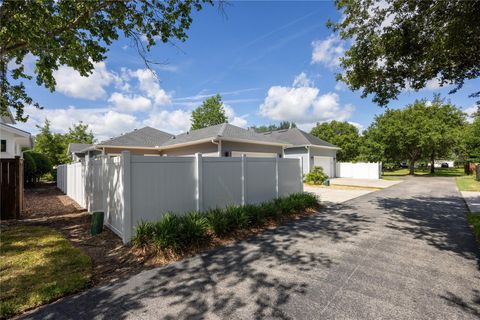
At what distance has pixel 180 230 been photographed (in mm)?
4957

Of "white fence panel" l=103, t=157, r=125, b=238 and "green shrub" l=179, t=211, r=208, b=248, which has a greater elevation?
"white fence panel" l=103, t=157, r=125, b=238

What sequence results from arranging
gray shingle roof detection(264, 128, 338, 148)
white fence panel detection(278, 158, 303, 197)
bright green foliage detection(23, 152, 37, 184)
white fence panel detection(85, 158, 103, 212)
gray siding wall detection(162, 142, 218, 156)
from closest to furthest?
1. white fence panel detection(85, 158, 103, 212)
2. white fence panel detection(278, 158, 303, 197)
3. gray siding wall detection(162, 142, 218, 156)
4. bright green foliage detection(23, 152, 37, 184)
5. gray shingle roof detection(264, 128, 338, 148)

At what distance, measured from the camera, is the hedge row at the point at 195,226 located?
4.77 m

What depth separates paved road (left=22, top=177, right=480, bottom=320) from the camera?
2.95m

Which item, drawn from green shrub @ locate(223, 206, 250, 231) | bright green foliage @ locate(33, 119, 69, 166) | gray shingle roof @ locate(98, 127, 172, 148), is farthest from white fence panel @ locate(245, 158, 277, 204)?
bright green foliage @ locate(33, 119, 69, 166)

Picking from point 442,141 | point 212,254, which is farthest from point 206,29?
point 442,141

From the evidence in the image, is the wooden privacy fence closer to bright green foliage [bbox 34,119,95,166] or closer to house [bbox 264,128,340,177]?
house [bbox 264,128,340,177]

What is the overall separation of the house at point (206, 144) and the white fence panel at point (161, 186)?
6953 millimetres

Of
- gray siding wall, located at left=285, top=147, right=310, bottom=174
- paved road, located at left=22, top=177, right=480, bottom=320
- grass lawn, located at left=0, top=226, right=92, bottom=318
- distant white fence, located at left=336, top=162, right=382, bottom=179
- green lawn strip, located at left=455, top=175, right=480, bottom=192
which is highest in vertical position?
gray siding wall, located at left=285, top=147, right=310, bottom=174

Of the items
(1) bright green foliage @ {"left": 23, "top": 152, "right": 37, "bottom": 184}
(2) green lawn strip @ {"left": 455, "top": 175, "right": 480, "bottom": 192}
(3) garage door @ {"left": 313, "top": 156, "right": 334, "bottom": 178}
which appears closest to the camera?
(2) green lawn strip @ {"left": 455, "top": 175, "right": 480, "bottom": 192}

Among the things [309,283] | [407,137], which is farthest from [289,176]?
[407,137]

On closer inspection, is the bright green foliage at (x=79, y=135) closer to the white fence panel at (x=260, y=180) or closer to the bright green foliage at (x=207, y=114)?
the bright green foliage at (x=207, y=114)

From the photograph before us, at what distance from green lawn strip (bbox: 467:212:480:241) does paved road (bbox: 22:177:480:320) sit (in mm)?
305

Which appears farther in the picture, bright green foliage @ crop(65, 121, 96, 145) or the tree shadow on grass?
bright green foliage @ crop(65, 121, 96, 145)
